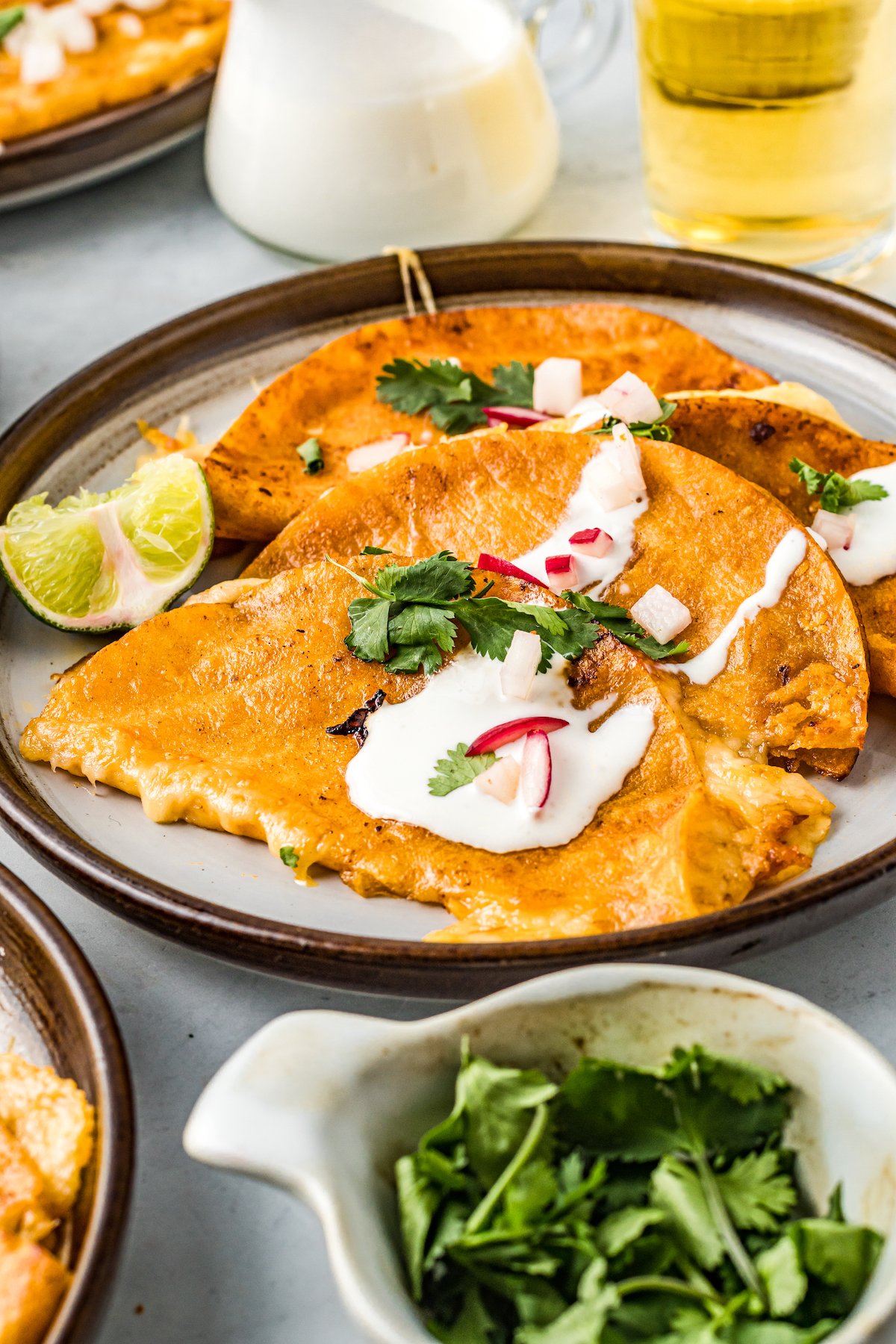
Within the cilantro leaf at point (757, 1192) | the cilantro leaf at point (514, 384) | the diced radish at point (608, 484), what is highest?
the diced radish at point (608, 484)

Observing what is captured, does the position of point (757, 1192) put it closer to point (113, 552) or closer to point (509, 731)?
point (509, 731)

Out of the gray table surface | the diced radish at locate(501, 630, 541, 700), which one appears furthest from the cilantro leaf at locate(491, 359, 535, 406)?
the gray table surface

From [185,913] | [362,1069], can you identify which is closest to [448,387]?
[185,913]

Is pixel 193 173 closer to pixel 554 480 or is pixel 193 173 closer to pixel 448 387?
pixel 448 387

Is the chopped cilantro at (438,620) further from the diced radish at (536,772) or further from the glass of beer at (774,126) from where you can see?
the glass of beer at (774,126)

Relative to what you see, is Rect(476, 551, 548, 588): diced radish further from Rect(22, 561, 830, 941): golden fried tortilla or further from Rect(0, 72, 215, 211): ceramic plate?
Rect(0, 72, 215, 211): ceramic plate

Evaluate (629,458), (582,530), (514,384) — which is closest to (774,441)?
(629,458)

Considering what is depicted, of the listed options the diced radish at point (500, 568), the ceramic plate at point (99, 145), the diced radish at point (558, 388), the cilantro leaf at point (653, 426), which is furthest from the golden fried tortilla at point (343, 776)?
the ceramic plate at point (99, 145)
